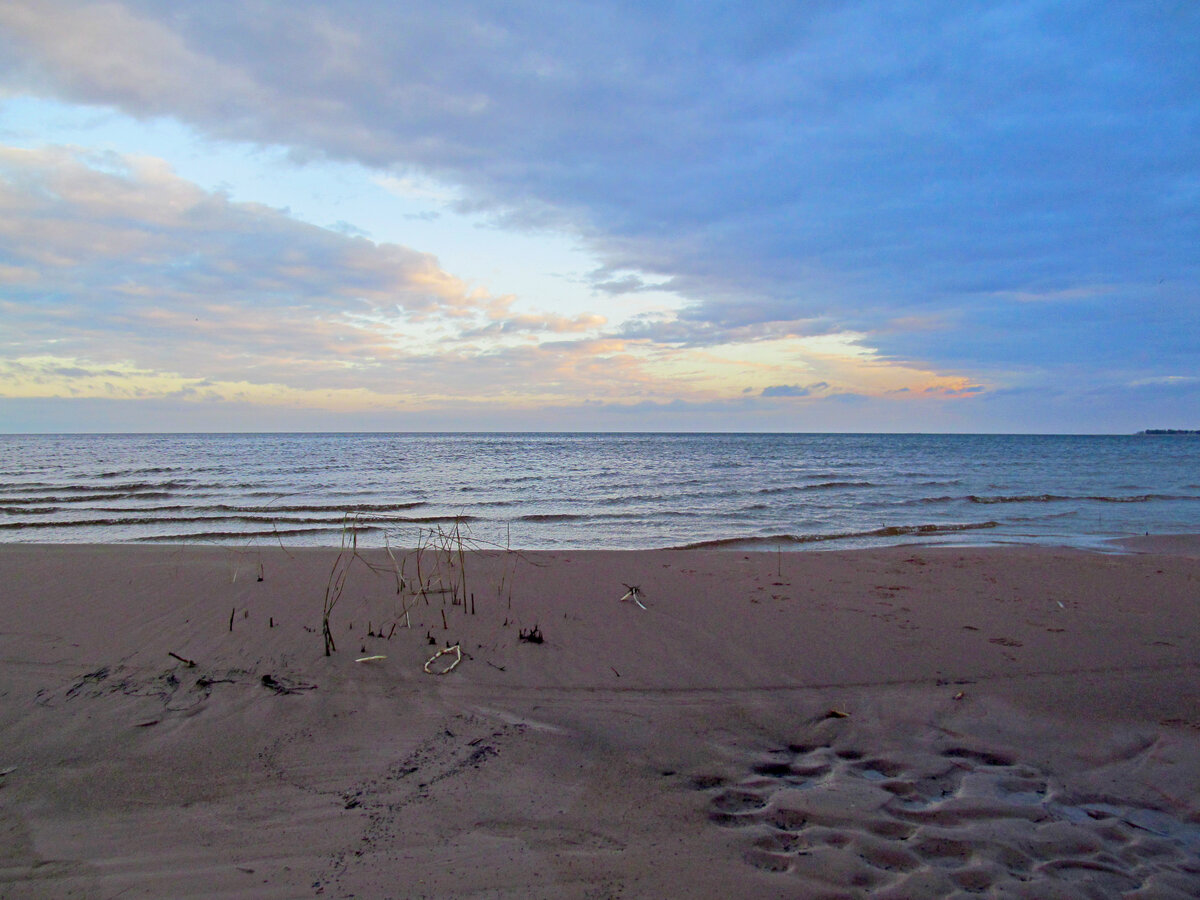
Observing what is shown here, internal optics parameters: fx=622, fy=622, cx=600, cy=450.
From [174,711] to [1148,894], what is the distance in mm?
5066

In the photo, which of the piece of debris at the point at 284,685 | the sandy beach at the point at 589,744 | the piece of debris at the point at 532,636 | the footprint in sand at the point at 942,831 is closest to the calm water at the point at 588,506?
the sandy beach at the point at 589,744

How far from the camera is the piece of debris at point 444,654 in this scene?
4.64 m

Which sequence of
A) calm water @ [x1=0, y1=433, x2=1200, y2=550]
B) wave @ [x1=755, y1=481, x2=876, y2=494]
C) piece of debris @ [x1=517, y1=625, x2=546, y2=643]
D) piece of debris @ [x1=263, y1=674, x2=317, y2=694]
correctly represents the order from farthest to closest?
1. wave @ [x1=755, y1=481, x2=876, y2=494]
2. calm water @ [x1=0, y1=433, x2=1200, y2=550]
3. piece of debris @ [x1=517, y1=625, x2=546, y2=643]
4. piece of debris @ [x1=263, y1=674, x2=317, y2=694]

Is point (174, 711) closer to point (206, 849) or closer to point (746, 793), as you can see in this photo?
point (206, 849)

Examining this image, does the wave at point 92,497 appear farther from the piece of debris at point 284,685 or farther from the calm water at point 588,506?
the piece of debris at point 284,685

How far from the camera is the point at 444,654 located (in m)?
4.88

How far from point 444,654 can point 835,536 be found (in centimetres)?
1014

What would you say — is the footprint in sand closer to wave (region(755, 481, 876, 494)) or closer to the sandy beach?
the sandy beach

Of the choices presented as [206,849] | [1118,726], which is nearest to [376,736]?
[206,849]

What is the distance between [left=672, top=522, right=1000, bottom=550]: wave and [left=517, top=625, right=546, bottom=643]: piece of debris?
6.48 meters

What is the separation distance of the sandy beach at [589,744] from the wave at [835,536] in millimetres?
5021

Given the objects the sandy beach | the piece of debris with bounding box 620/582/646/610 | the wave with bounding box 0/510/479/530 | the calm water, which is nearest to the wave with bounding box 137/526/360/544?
the calm water

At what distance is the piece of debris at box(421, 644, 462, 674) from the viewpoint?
4.64 metres

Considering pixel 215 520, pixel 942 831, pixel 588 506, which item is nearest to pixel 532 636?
pixel 942 831
